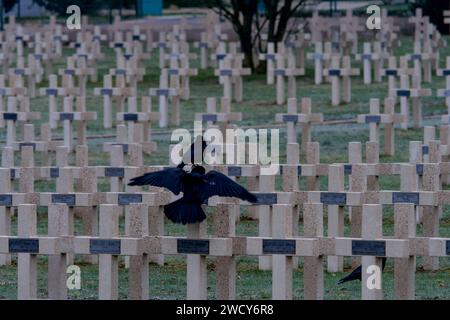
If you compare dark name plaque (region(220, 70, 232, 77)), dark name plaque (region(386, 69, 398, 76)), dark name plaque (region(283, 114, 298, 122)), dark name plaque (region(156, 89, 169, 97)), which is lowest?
dark name plaque (region(283, 114, 298, 122))

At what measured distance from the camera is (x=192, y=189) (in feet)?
34.3

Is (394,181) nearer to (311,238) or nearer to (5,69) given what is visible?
A: (311,238)

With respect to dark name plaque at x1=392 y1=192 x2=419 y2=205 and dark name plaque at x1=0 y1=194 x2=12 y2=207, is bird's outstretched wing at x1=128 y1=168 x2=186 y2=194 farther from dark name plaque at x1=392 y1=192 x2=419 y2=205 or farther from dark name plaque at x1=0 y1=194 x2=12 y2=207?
dark name plaque at x1=0 y1=194 x2=12 y2=207

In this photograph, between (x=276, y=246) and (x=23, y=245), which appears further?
(x=23, y=245)

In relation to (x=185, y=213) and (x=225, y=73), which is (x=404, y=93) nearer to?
(x=225, y=73)

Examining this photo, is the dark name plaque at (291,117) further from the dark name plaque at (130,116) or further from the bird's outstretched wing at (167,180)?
the bird's outstretched wing at (167,180)

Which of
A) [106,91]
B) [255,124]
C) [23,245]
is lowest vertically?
[255,124]

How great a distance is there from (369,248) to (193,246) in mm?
1092

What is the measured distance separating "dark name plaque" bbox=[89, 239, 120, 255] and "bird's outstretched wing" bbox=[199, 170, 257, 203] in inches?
25.1

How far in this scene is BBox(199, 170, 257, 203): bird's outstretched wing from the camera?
10.4m

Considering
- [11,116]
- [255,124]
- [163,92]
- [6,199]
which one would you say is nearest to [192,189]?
[6,199]

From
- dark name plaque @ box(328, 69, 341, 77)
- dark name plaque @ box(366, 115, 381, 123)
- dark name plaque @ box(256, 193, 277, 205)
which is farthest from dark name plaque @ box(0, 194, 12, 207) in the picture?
dark name plaque @ box(328, 69, 341, 77)

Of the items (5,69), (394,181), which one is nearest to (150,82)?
(5,69)
